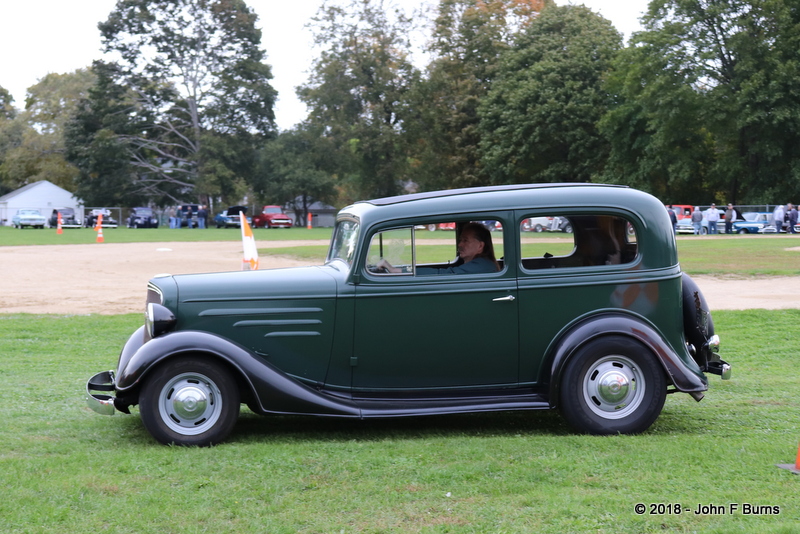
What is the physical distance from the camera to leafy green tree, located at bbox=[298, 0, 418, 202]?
225ft

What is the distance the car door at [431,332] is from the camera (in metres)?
5.79

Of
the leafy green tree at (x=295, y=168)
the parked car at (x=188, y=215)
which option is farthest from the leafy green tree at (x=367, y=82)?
the parked car at (x=188, y=215)

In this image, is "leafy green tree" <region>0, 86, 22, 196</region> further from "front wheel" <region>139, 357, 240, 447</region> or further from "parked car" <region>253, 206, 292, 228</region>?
"front wheel" <region>139, 357, 240, 447</region>

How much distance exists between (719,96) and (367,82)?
29681 millimetres

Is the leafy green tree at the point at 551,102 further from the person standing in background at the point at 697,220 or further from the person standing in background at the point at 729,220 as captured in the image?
the person standing in background at the point at 697,220

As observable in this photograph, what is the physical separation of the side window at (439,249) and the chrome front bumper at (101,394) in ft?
6.47

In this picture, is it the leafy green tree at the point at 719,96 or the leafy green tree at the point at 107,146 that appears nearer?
the leafy green tree at the point at 719,96

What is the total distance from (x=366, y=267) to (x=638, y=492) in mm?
2363

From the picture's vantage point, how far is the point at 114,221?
221 feet

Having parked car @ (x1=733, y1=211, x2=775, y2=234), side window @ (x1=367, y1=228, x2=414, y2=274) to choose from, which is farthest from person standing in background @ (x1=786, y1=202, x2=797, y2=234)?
side window @ (x1=367, y1=228, x2=414, y2=274)

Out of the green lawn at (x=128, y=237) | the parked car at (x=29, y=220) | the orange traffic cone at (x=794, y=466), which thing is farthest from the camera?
the parked car at (x=29, y=220)

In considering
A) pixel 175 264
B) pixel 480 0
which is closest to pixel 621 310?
pixel 175 264

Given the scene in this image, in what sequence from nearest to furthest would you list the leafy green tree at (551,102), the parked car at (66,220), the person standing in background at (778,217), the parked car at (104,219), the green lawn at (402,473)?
the green lawn at (402,473)
the person standing in background at (778,217)
the leafy green tree at (551,102)
the parked car at (104,219)
the parked car at (66,220)

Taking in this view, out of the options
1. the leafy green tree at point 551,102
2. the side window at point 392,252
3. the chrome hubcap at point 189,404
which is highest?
the leafy green tree at point 551,102
